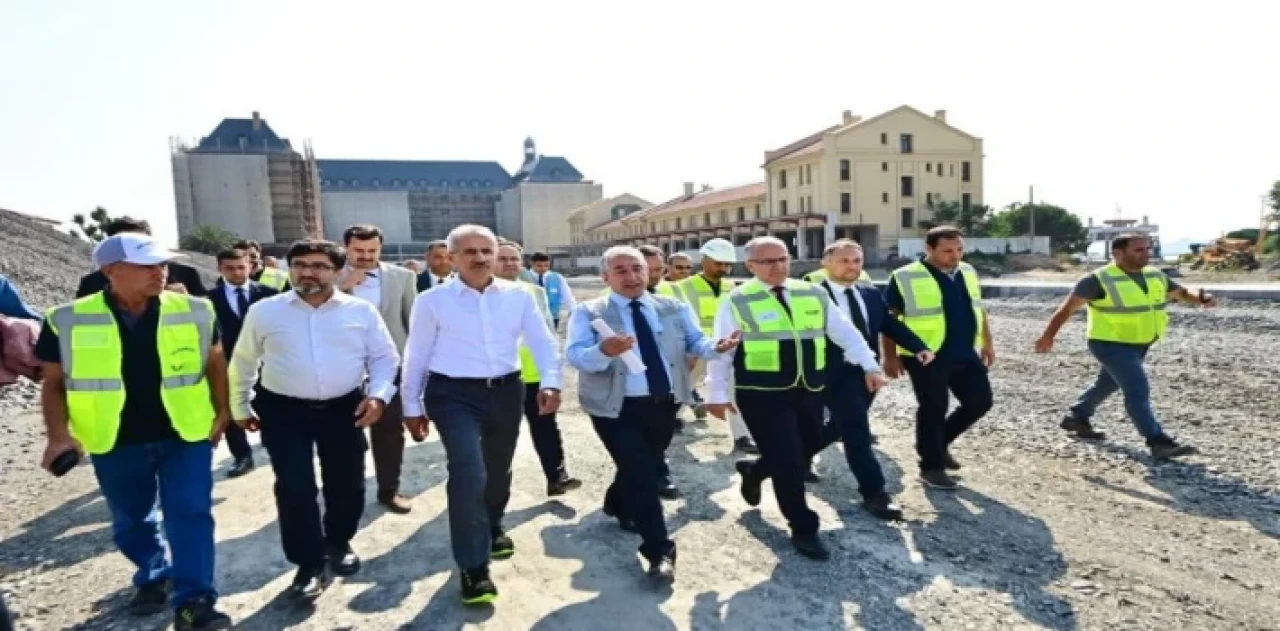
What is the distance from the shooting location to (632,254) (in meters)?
4.10

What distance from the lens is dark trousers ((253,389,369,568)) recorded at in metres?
3.68

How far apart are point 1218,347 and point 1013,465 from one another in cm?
813

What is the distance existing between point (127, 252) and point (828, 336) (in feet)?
12.1

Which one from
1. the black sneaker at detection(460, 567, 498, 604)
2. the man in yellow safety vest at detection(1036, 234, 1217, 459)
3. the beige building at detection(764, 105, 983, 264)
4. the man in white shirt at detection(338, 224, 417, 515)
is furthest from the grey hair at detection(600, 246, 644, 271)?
the beige building at detection(764, 105, 983, 264)

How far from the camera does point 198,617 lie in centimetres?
338

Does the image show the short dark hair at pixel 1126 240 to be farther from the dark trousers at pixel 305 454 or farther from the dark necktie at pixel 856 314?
the dark trousers at pixel 305 454

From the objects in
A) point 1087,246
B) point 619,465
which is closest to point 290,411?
point 619,465

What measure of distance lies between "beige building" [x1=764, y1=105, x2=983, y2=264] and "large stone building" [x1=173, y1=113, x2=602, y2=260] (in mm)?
45693

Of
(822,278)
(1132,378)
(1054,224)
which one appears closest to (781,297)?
(822,278)

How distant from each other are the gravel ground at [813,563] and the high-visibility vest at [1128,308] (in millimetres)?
954

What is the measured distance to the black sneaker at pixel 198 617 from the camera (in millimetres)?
3367

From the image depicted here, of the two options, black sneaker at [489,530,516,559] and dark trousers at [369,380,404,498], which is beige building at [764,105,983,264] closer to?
dark trousers at [369,380,404,498]

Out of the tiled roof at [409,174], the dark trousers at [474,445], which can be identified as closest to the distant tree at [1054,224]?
the dark trousers at [474,445]

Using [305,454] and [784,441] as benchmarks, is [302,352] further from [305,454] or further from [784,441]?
[784,441]
